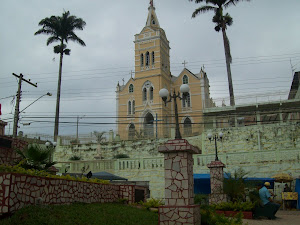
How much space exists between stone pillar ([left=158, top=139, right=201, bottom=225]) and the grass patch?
712 millimetres

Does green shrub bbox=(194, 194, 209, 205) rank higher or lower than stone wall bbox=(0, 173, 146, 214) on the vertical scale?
lower

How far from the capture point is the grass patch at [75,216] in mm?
6500

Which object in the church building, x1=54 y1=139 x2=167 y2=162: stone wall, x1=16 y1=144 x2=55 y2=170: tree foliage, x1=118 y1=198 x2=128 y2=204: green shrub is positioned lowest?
x1=118 y1=198 x2=128 y2=204: green shrub

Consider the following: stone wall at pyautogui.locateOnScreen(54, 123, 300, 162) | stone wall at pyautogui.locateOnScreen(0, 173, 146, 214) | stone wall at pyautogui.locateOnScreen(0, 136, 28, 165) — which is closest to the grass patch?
stone wall at pyautogui.locateOnScreen(0, 173, 146, 214)

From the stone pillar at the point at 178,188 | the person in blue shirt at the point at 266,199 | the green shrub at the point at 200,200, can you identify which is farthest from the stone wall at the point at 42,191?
the person in blue shirt at the point at 266,199

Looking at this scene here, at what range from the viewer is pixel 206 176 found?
59.6 feet

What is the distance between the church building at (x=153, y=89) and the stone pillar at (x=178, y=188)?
31.6 metres

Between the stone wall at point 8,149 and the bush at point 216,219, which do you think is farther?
the stone wall at point 8,149

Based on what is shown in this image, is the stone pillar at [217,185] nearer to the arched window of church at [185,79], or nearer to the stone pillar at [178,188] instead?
the stone pillar at [178,188]

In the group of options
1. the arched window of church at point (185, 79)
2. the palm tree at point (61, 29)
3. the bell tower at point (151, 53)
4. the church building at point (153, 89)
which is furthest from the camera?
the arched window of church at point (185, 79)

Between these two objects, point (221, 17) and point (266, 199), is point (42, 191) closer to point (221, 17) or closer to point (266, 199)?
point (266, 199)

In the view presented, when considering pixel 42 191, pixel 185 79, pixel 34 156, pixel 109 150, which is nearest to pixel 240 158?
pixel 109 150

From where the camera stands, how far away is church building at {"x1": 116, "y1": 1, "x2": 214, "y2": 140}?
41156 mm

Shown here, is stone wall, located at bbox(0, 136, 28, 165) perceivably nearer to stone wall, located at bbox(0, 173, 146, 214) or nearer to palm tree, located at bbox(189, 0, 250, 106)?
stone wall, located at bbox(0, 173, 146, 214)
